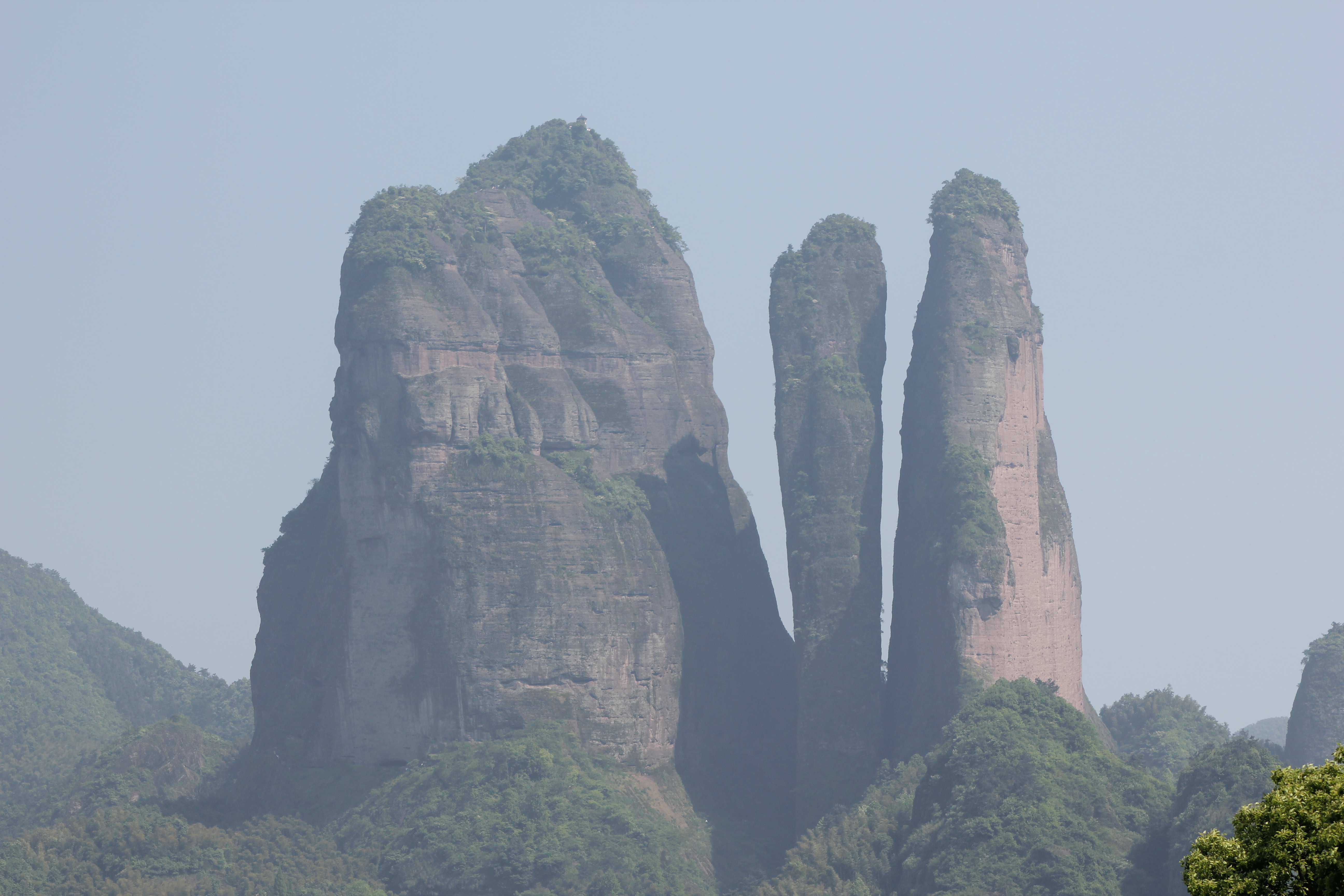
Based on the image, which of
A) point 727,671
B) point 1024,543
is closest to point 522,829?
point 727,671

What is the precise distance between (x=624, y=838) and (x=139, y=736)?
21076 mm

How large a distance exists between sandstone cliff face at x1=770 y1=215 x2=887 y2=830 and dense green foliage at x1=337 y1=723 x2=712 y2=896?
5828 mm

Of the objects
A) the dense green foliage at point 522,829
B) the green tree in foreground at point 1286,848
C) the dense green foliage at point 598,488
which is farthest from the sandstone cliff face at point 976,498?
the green tree in foreground at point 1286,848

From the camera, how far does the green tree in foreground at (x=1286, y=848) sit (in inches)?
607

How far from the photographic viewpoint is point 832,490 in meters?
65.6

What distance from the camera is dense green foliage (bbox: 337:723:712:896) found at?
192 feet

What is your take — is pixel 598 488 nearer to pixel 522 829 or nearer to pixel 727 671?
pixel 727 671

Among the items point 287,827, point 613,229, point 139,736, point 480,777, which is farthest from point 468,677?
point 613,229

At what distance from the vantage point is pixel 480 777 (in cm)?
6097

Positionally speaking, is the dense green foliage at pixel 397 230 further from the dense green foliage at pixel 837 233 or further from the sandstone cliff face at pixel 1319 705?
the sandstone cliff face at pixel 1319 705

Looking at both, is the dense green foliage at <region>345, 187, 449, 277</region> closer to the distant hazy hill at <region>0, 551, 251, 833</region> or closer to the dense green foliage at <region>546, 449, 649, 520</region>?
the dense green foliage at <region>546, 449, 649, 520</region>

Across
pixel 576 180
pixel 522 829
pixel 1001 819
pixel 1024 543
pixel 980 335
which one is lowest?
pixel 522 829

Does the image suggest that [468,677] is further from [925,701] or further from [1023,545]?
[1023,545]

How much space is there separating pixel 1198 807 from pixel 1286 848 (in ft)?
118
